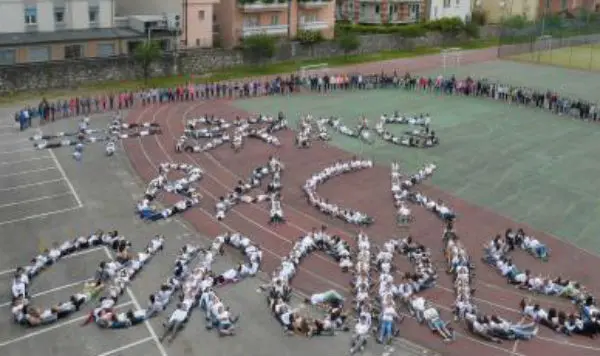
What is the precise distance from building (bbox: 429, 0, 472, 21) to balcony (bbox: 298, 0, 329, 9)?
25.3 meters

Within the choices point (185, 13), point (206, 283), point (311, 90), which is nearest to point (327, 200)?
point (206, 283)

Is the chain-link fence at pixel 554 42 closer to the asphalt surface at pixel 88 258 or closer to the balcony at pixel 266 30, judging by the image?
the balcony at pixel 266 30

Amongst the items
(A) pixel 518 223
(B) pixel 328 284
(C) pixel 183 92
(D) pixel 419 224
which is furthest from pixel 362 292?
(C) pixel 183 92

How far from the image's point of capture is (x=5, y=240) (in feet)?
104

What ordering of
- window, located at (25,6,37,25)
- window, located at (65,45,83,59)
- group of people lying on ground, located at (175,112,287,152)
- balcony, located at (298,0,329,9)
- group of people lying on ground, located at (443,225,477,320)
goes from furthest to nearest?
balcony, located at (298,0,329,9) → window, located at (65,45,83,59) → window, located at (25,6,37,25) → group of people lying on ground, located at (175,112,287,152) → group of people lying on ground, located at (443,225,477,320)

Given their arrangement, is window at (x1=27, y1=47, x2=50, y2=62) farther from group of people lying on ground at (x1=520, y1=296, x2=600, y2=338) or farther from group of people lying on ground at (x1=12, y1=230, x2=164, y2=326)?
group of people lying on ground at (x1=520, y1=296, x2=600, y2=338)

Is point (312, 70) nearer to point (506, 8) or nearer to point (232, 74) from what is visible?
point (232, 74)

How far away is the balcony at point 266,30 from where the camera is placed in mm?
76200

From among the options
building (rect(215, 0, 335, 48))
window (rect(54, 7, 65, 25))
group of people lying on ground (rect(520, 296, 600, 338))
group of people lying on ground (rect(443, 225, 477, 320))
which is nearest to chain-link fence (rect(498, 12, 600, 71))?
building (rect(215, 0, 335, 48))

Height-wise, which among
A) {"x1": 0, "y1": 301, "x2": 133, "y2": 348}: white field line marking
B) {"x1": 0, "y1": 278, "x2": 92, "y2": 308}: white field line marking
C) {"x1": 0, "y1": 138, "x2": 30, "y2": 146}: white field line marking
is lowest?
{"x1": 0, "y1": 301, "x2": 133, "y2": 348}: white field line marking

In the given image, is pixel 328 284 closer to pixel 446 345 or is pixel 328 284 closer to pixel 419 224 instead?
pixel 446 345

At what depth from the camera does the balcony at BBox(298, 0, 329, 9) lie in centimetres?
8181

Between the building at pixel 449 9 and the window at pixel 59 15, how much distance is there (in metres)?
58.0

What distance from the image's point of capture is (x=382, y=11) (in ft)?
325
